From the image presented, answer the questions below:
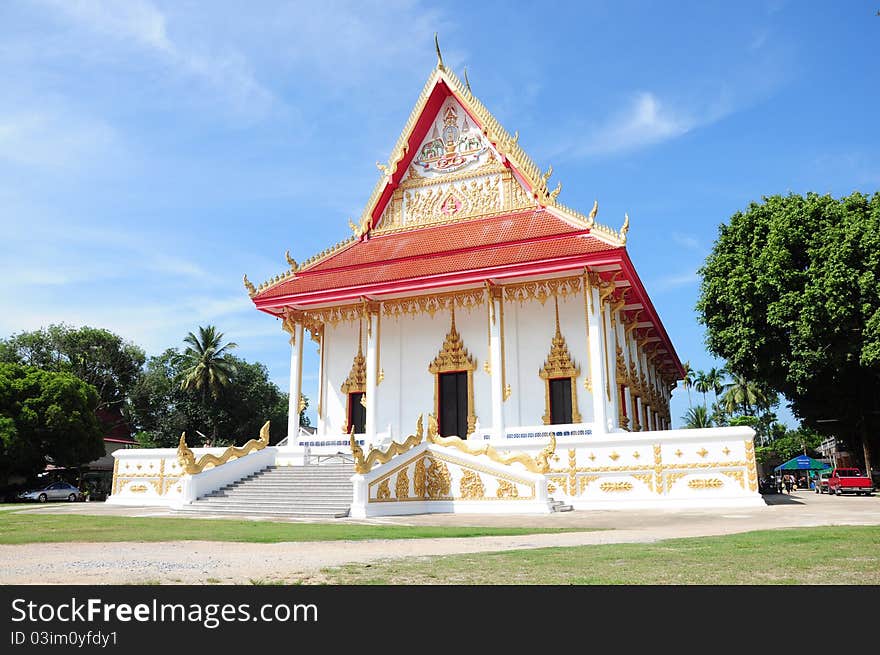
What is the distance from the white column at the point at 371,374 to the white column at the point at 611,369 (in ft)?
20.3

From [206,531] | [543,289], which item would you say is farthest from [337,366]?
[206,531]

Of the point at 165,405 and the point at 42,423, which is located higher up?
the point at 165,405

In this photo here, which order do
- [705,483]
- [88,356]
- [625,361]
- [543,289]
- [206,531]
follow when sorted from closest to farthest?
[206,531], [705,483], [543,289], [625,361], [88,356]

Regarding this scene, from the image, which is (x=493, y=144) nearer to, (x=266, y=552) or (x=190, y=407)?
(x=266, y=552)

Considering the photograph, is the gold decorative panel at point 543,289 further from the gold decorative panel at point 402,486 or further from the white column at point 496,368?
the gold decorative panel at point 402,486

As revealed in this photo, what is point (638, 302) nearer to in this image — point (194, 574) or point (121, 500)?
point (121, 500)

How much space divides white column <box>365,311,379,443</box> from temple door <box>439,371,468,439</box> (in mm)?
1851

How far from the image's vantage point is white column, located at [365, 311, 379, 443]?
18.1 meters

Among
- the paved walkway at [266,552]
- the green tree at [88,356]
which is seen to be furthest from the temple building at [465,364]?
the green tree at [88,356]

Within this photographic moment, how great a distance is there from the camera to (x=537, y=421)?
1730 centimetres

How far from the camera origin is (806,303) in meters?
18.8

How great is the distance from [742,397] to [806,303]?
35.5m

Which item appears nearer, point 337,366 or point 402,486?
point 402,486

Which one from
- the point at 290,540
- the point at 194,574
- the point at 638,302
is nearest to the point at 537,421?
the point at 638,302
